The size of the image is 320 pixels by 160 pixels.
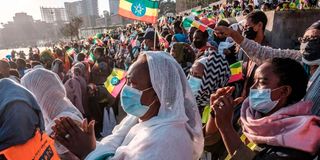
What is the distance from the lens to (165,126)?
1.82m

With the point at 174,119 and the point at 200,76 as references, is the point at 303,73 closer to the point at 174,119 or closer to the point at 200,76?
the point at 174,119

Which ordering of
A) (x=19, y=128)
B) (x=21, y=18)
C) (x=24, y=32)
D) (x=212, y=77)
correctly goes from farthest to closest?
(x=21, y=18)
(x=24, y=32)
(x=212, y=77)
(x=19, y=128)

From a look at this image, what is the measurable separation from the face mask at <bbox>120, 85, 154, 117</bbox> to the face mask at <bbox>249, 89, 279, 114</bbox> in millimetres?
643

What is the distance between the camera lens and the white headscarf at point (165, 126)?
178 centimetres

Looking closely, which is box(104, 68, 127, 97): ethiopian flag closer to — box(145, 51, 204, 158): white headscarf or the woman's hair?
box(145, 51, 204, 158): white headscarf

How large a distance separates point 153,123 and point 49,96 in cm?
137

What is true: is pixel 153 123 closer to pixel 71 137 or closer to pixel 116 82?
pixel 71 137

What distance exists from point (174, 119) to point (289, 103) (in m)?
0.68

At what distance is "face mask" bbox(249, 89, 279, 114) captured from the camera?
6.45ft

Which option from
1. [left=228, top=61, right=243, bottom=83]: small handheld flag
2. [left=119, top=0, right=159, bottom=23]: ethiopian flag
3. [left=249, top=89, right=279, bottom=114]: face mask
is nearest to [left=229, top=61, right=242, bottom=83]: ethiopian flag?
[left=228, top=61, right=243, bottom=83]: small handheld flag

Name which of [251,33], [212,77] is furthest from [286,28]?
[212,77]

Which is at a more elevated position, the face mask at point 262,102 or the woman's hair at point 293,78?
the woman's hair at point 293,78

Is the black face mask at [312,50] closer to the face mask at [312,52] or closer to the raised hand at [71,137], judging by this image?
the face mask at [312,52]

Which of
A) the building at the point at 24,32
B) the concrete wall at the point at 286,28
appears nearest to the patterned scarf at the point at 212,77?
the concrete wall at the point at 286,28
